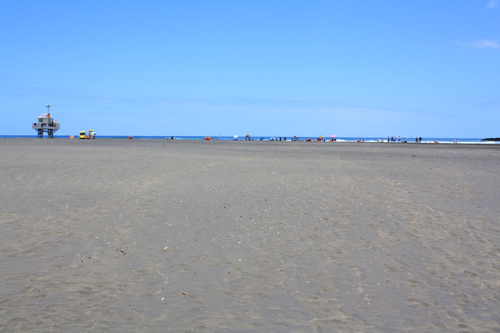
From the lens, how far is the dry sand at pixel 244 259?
485 cm

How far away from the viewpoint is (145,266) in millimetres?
6488

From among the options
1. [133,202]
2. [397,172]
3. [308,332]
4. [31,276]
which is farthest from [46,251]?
[397,172]

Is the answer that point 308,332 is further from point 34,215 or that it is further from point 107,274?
point 34,215

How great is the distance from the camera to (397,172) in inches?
813

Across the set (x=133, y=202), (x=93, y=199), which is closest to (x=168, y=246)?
(x=133, y=202)

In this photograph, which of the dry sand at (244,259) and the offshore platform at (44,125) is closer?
the dry sand at (244,259)

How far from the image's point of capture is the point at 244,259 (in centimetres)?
695

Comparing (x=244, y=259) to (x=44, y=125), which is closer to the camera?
(x=244, y=259)

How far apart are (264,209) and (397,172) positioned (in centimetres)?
1248

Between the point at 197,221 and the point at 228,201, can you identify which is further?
the point at 228,201

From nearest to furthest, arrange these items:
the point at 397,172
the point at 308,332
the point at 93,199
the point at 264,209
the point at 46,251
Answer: the point at 308,332
the point at 46,251
the point at 264,209
the point at 93,199
the point at 397,172

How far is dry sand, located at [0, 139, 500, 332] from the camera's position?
191 inches

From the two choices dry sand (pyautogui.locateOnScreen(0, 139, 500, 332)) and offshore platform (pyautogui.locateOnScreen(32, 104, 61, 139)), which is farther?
offshore platform (pyautogui.locateOnScreen(32, 104, 61, 139))

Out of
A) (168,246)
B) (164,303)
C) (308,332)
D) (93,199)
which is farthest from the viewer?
(93,199)
